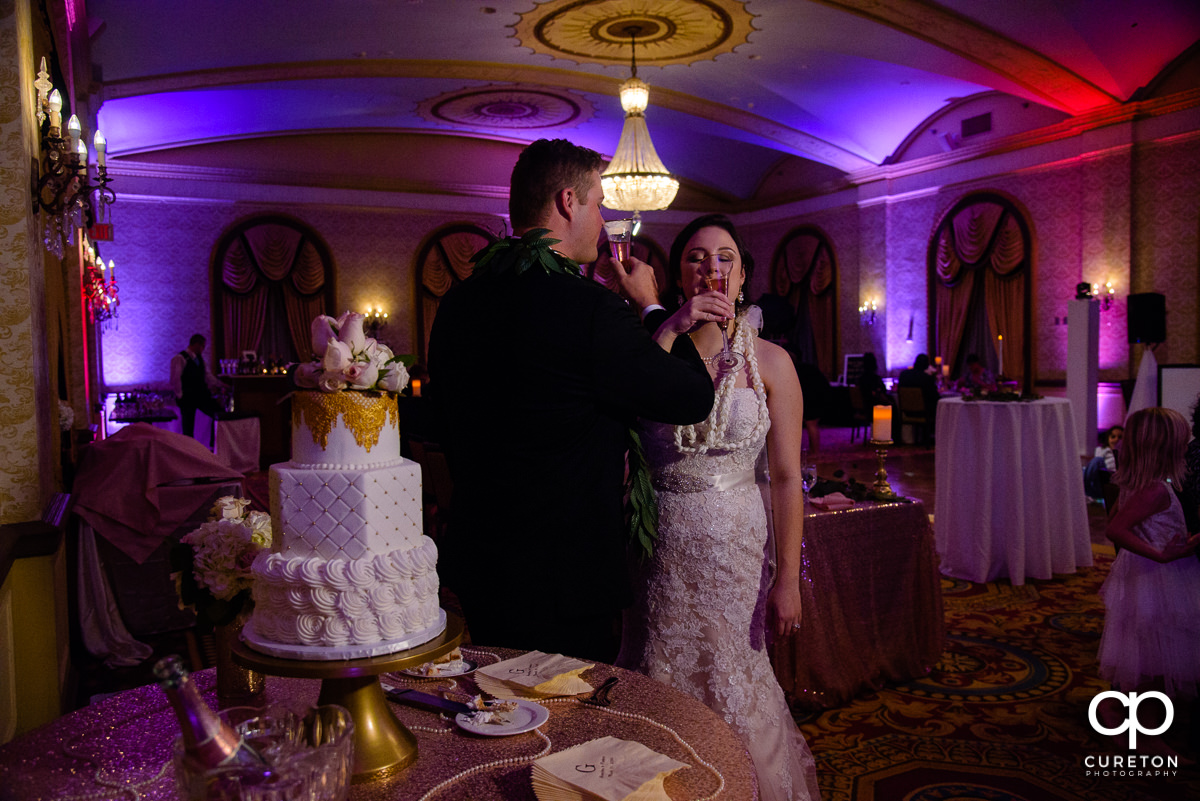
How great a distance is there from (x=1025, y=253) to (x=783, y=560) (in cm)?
1170

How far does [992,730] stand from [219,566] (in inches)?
117

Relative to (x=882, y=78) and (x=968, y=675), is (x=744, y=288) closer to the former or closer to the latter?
(x=968, y=675)

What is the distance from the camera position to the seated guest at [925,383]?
12148 millimetres

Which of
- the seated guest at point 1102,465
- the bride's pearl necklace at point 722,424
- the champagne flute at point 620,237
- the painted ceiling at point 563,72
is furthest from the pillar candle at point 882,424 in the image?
the painted ceiling at point 563,72

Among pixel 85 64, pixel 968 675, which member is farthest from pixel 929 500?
pixel 85 64

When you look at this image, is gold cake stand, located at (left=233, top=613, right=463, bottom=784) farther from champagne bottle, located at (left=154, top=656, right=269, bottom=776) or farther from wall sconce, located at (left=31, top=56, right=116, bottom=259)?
wall sconce, located at (left=31, top=56, right=116, bottom=259)

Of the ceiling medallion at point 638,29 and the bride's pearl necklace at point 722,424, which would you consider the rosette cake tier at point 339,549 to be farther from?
the ceiling medallion at point 638,29

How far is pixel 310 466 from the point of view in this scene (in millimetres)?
1263

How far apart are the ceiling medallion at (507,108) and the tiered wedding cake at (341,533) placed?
11.1m

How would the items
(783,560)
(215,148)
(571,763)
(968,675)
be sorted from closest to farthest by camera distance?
(571,763) < (783,560) < (968,675) < (215,148)

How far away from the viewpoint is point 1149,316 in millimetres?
10125

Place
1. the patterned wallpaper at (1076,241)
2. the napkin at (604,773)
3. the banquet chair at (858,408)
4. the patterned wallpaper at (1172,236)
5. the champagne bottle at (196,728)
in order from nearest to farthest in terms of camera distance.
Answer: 1. the champagne bottle at (196,728)
2. the napkin at (604,773)
3. the patterned wallpaper at (1172,236)
4. the patterned wallpaper at (1076,241)
5. the banquet chair at (858,408)

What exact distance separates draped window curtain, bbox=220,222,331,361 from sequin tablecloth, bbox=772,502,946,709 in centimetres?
1151

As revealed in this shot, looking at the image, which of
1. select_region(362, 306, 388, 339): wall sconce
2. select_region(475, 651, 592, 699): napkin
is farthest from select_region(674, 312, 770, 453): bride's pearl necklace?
select_region(362, 306, 388, 339): wall sconce
